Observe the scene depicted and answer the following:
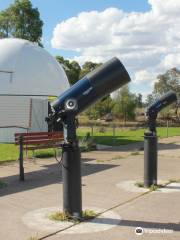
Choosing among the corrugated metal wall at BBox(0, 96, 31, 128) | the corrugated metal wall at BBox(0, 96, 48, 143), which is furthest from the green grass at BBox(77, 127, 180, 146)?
the corrugated metal wall at BBox(0, 96, 31, 128)

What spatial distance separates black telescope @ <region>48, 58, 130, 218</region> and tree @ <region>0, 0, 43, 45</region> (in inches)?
1655

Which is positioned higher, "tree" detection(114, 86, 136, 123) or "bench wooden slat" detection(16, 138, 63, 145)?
"tree" detection(114, 86, 136, 123)

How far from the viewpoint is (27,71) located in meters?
23.9

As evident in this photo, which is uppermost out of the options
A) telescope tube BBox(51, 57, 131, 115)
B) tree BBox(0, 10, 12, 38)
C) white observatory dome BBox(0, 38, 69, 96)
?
tree BBox(0, 10, 12, 38)

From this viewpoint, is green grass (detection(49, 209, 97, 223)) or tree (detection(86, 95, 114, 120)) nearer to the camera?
green grass (detection(49, 209, 97, 223))

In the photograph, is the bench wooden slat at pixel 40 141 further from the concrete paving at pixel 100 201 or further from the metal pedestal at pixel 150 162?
the metal pedestal at pixel 150 162

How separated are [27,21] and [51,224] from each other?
43.9 metres

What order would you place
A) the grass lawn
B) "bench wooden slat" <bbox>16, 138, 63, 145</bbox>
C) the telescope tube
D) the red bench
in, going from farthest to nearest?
the grass lawn, the red bench, "bench wooden slat" <bbox>16, 138, 63, 145</bbox>, the telescope tube

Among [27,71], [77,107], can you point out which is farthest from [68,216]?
[27,71]

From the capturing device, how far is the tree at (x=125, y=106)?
167 ft

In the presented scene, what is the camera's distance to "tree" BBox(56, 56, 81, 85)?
58.3 m

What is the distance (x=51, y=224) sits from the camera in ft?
20.7

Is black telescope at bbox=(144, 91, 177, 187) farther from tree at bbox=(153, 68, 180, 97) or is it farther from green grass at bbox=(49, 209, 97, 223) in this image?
tree at bbox=(153, 68, 180, 97)

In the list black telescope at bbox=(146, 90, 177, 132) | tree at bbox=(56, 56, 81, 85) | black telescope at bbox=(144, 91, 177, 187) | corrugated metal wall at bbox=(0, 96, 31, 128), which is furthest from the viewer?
tree at bbox=(56, 56, 81, 85)
